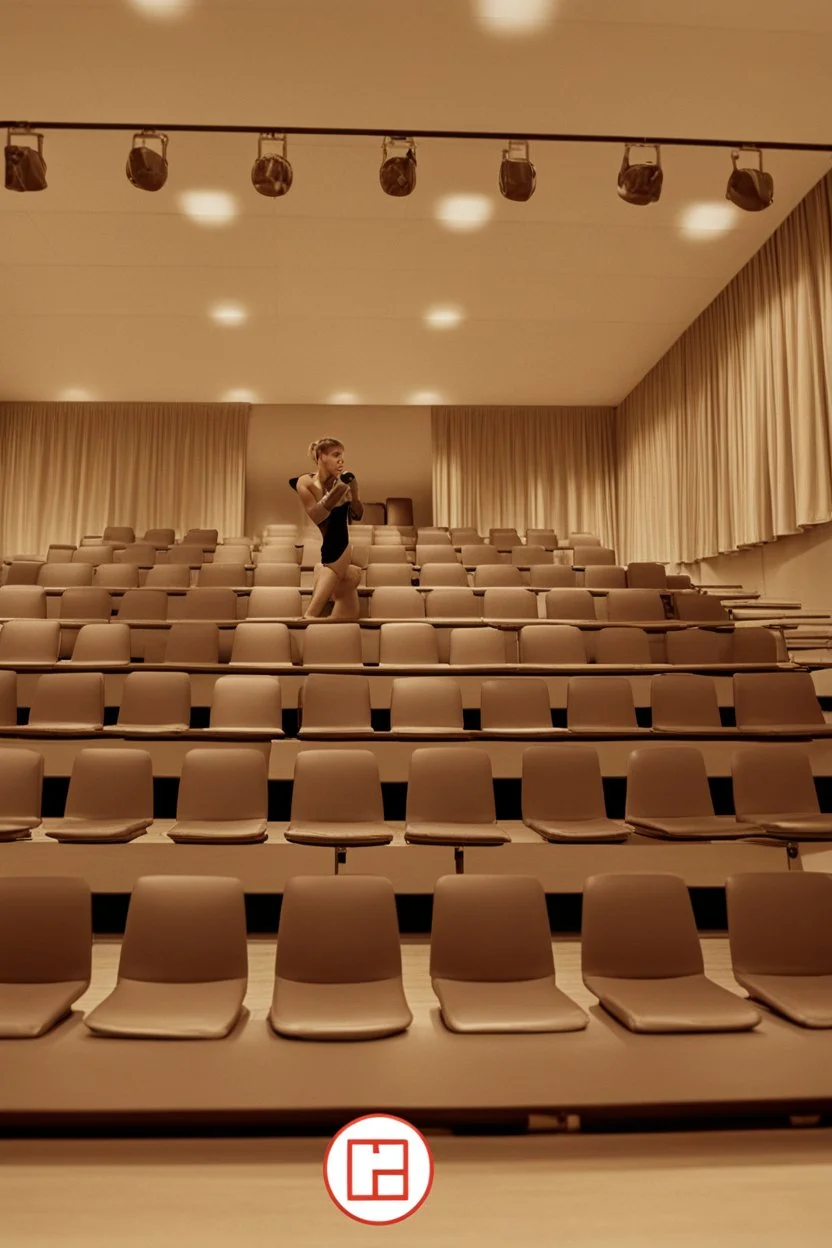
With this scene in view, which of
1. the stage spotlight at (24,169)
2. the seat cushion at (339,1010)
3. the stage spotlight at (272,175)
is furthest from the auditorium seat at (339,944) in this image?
the stage spotlight at (24,169)

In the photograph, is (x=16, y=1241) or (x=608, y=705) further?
(x=608, y=705)

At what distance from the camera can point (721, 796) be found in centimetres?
311

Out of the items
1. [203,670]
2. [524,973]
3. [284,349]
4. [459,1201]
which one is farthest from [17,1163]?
[284,349]

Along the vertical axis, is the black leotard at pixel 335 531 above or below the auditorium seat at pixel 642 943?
above

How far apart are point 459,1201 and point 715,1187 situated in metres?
0.40

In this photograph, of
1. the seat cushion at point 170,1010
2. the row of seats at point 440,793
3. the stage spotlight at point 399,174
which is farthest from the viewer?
the stage spotlight at point 399,174

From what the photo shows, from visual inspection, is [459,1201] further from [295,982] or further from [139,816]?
[139,816]

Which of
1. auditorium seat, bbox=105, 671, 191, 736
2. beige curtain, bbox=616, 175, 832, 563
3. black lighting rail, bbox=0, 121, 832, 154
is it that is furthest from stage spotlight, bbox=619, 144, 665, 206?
auditorium seat, bbox=105, 671, 191, 736

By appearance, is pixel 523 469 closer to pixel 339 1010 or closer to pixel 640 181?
pixel 640 181

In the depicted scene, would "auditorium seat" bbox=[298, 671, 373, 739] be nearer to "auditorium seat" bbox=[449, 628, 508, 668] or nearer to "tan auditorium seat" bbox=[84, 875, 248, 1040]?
"auditorium seat" bbox=[449, 628, 508, 668]

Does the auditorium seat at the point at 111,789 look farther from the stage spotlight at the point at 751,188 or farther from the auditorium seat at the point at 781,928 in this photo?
the stage spotlight at the point at 751,188

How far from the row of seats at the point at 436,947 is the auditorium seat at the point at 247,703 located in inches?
47.5

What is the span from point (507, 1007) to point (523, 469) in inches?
288

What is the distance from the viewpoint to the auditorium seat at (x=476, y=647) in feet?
12.2
